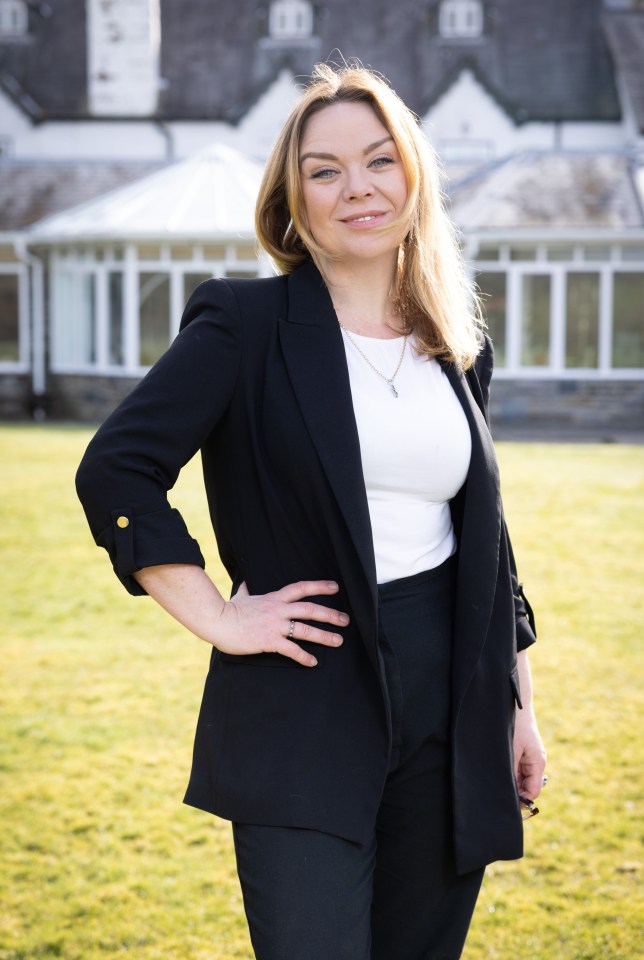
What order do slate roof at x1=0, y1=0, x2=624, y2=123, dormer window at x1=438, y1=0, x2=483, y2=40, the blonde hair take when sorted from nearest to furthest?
the blonde hair < slate roof at x1=0, y1=0, x2=624, y2=123 < dormer window at x1=438, y1=0, x2=483, y2=40

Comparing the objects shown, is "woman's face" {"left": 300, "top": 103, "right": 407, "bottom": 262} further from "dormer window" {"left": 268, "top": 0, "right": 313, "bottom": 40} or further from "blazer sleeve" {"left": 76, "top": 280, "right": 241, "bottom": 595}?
"dormer window" {"left": 268, "top": 0, "right": 313, "bottom": 40}

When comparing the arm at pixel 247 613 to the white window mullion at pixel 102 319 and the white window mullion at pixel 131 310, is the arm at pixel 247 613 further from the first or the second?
the white window mullion at pixel 102 319

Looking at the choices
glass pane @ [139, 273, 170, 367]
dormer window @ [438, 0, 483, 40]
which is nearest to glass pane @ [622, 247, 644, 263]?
glass pane @ [139, 273, 170, 367]

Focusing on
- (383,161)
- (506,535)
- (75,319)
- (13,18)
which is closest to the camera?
(383,161)

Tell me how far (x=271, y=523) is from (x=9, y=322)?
63.6 feet

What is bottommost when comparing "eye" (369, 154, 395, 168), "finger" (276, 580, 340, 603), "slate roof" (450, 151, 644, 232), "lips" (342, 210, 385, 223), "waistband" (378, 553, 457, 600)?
"waistband" (378, 553, 457, 600)

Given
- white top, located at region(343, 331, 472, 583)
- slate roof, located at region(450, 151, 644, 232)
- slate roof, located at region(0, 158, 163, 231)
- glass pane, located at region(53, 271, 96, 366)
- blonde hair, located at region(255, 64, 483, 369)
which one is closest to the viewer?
white top, located at region(343, 331, 472, 583)

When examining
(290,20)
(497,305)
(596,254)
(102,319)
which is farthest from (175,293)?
(290,20)

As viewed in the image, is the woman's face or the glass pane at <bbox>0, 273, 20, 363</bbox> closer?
the woman's face

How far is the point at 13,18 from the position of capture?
28.5 meters

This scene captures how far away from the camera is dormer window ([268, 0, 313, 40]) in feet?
89.7

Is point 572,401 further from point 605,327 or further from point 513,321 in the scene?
point 513,321

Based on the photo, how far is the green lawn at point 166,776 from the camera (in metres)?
3.49

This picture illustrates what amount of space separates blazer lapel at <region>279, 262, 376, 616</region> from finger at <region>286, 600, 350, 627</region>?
0.08 m
